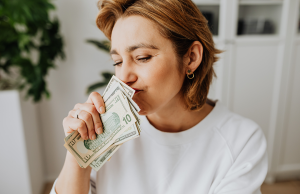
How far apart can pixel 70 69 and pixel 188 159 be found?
1.93 m

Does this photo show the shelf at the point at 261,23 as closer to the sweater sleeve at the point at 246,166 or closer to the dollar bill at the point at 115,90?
the sweater sleeve at the point at 246,166

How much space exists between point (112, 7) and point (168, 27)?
1.02 ft

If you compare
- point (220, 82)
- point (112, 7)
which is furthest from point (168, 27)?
point (220, 82)

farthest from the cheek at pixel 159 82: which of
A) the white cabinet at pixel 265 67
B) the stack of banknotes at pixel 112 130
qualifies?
the white cabinet at pixel 265 67

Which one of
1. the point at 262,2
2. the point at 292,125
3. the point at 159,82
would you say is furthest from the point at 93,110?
the point at 292,125

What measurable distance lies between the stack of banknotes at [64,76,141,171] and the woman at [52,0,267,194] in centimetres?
4

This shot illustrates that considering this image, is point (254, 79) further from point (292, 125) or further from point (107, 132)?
point (107, 132)

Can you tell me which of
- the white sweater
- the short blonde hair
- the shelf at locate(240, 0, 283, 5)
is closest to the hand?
the white sweater

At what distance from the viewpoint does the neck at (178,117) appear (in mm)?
1150

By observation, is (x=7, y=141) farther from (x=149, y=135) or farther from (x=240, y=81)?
(x=240, y=81)

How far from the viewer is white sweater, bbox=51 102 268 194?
1.02 metres

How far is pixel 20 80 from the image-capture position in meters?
2.24

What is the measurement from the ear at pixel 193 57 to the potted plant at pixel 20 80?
4.99 ft

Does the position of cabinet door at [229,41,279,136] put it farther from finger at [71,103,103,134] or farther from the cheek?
finger at [71,103,103,134]
